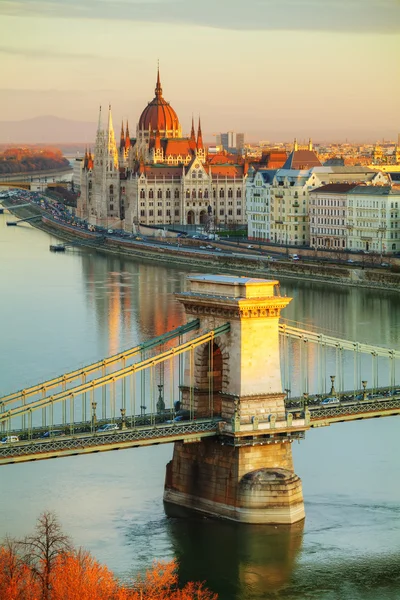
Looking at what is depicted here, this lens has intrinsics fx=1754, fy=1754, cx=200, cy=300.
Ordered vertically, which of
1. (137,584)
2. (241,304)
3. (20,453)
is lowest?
(137,584)

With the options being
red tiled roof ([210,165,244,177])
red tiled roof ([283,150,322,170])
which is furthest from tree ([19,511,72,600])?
red tiled roof ([210,165,244,177])

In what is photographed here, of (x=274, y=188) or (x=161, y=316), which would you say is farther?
(x=274, y=188)

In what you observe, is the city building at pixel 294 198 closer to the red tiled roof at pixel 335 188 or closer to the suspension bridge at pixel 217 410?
→ the red tiled roof at pixel 335 188

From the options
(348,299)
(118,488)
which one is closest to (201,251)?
(348,299)

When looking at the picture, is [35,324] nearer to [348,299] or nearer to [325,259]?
[348,299]

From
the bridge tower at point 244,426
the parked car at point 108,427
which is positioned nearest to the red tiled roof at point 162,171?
the bridge tower at point 244,426

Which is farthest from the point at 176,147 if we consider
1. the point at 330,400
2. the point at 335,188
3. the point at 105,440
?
the point at 105,440

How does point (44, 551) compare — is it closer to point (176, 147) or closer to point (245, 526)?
point (245, 526)
